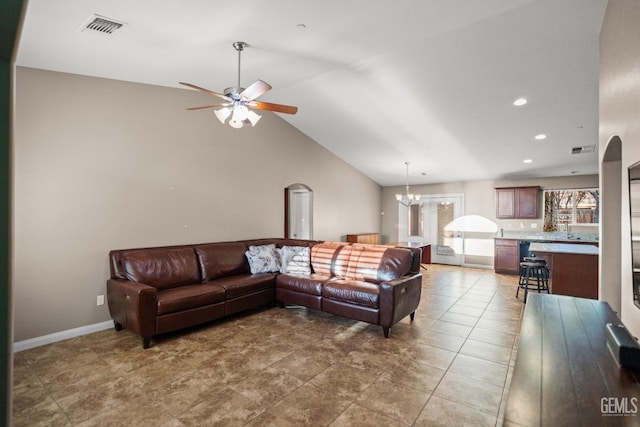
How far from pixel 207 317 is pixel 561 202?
26.5 feet

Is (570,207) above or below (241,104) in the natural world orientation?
below

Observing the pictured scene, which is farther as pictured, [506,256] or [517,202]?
[517,202]

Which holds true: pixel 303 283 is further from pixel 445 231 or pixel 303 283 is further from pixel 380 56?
pixel 445 231

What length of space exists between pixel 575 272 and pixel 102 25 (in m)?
6.35

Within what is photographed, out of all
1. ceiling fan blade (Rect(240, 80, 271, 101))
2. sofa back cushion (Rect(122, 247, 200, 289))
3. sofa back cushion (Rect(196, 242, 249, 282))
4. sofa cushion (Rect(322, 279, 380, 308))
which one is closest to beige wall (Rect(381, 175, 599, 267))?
sofa cushion (Rect(322, 279, 380, 308))

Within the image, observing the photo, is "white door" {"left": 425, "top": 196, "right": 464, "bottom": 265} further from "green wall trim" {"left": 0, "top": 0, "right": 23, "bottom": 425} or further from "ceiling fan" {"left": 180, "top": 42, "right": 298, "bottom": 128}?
"green wall trim" {"left": 0, "top": 0, "right": 23, "bottom": 425}

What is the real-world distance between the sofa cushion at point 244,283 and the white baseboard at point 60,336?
1.34 meters

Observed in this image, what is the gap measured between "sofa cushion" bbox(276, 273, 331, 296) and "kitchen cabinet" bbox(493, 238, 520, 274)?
509 centimetres

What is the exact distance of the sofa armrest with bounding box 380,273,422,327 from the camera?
3.44 m

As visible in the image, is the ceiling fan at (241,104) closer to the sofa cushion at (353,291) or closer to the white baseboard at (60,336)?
the sofa cushion at (353,291)

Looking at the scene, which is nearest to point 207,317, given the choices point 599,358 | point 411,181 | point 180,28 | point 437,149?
point 180,28

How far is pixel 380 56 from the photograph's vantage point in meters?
3.58

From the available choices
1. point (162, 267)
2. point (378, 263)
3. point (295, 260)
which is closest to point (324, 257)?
point (295, 260)

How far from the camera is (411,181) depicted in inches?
353
